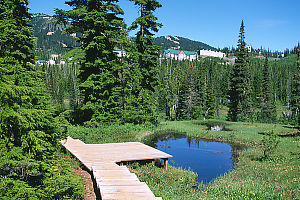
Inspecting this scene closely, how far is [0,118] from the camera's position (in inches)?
194

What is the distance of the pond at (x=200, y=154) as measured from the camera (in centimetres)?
1374

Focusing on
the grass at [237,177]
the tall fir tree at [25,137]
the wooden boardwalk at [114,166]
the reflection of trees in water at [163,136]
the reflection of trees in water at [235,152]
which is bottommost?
the reflection of trees in water at [235,152]

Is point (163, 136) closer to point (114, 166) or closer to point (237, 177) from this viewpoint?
point (237, 177)

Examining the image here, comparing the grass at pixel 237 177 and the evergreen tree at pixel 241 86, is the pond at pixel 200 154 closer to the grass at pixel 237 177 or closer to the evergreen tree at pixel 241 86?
the grass at pixel 237 177

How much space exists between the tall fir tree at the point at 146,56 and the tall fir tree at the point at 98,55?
13.2ft

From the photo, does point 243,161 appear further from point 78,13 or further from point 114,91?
point 78,13

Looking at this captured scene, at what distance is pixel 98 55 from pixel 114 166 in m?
13.1

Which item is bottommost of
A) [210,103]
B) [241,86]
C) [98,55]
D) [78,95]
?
[210,103]

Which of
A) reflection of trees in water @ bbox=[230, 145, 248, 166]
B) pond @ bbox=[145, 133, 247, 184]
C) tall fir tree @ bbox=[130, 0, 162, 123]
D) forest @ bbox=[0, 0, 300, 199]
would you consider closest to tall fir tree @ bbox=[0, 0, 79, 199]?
forest @ bbox=[0, 0, 300, 199]

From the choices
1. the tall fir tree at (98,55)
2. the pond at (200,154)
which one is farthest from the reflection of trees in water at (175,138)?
the tall fir tree at (98,55)

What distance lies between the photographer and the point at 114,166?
995 centimetres

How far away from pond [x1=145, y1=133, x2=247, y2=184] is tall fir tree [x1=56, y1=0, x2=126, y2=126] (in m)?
5.17

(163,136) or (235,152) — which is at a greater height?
(163,136)

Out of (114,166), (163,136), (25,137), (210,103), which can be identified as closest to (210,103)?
(210,103)
